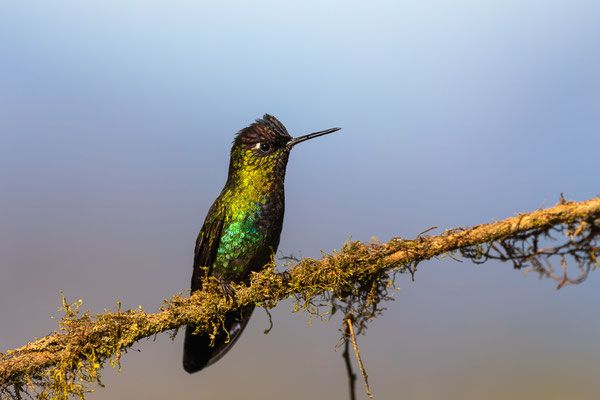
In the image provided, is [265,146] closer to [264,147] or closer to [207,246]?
[264,147]

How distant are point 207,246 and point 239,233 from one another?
309 millimetres

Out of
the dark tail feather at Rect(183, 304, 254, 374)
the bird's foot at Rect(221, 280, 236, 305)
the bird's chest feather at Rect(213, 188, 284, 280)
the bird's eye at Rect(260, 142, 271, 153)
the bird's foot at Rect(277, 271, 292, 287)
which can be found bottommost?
the dark tail feather at Rect(183, 304, 254, 374)

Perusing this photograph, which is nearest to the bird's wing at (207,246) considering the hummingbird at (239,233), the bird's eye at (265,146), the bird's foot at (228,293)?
the hummingbird at (239,233)

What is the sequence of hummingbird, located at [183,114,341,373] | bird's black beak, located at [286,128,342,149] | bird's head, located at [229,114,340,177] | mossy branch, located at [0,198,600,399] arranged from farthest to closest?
bird's black beak, located at [286,128,342,149]
bird's head, located at [229,114,340,177]
hummingbird, located at [183,114,341,373]
mossy branch, located at [0,198,600,399]

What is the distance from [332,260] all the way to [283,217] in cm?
126

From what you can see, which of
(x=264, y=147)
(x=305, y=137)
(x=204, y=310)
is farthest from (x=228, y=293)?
(x=305, y=137)

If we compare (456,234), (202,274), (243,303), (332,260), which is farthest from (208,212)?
(456,234)

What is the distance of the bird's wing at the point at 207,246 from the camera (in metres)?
4.23

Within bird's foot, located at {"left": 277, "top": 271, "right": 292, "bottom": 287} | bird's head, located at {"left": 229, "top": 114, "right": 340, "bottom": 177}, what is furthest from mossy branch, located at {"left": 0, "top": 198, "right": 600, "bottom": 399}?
bird's head, located at {"left": 229, "top": 114, "right": 340, "bottom": 177}

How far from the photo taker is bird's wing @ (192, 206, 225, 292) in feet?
13.9

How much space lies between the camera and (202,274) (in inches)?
168

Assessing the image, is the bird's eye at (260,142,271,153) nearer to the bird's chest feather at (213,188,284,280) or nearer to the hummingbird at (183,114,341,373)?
the hummingbird at (183,114,341,373)

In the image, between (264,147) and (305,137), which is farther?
(305,137)

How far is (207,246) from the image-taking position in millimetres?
4277
